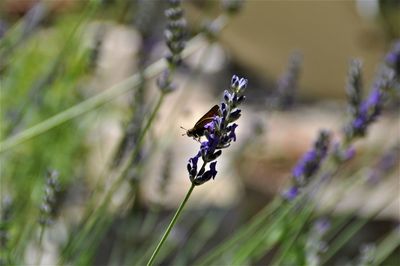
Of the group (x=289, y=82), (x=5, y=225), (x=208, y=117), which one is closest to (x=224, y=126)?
(x=208, y=117)

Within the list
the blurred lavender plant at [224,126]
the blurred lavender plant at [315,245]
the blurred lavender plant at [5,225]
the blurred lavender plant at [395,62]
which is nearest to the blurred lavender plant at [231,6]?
the blurred lavender plant at [395,62]

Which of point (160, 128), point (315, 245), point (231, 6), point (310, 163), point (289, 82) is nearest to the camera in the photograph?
point (310, 163)

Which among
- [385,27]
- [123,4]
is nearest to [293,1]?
[385,27]

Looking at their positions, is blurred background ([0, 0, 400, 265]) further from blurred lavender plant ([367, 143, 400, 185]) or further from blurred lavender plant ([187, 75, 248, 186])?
blurred lavender plant ([187, 75, 248, 186])

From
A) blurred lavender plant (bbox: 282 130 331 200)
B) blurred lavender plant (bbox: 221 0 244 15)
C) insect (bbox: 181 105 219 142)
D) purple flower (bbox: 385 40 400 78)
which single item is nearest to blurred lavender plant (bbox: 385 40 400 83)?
purple flower (bbox: 385 40 400 78)

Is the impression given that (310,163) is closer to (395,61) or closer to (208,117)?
(395,61)
